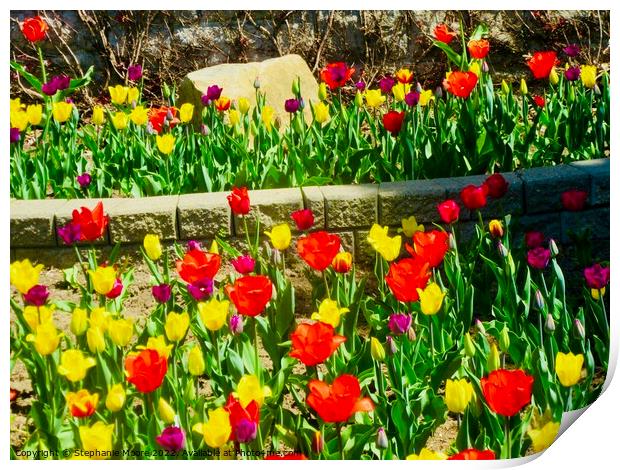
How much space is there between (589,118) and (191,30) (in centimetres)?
107

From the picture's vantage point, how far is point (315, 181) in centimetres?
238

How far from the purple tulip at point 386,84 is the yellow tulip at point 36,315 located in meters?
1.07

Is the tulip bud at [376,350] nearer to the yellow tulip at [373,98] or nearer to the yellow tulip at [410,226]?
the yellow tulip at [410,226]

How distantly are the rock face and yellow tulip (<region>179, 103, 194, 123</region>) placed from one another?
6cm

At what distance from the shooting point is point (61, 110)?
2342 millimetres

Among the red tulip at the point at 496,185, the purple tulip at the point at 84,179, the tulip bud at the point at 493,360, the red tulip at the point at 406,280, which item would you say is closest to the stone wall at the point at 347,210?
the purple tulip at the point at 84,179

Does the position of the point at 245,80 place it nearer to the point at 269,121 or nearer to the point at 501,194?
the point at 269,121

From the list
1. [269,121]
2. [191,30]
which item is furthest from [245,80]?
[191,30]

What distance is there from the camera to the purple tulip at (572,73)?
2545 mm

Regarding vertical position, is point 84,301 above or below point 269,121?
below

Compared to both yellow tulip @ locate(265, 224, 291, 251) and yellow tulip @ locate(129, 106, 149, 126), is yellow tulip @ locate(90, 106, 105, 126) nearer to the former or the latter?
yellow tulip @ locate(129, 106, 149, 126)

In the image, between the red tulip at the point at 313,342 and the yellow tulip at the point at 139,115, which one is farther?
the yellow tulip at the point at 139,115

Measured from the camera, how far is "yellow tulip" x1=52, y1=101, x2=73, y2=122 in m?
2.34
